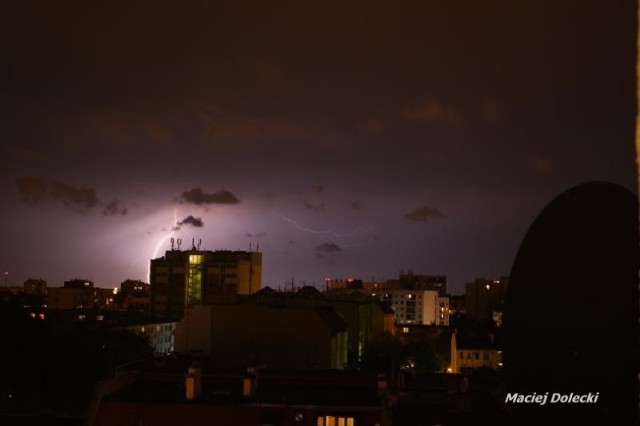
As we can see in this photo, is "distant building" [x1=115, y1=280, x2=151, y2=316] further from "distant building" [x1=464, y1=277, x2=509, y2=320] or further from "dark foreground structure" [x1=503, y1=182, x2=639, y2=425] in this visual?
"dark foreground structure" [x1=503, y1=182, x2=639, y2=425]

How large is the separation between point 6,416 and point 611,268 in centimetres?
2326

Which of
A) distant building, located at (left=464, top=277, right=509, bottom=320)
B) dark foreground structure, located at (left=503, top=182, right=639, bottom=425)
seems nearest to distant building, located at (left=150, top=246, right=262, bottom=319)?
distant building, located at (left=464, top=277, right=509, bottom=320)

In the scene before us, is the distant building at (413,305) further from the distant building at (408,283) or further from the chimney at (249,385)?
the chimney at (249,385)

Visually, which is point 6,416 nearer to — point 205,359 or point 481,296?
point 205,359

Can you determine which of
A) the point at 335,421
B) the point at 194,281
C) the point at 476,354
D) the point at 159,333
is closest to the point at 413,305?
the point at 194,281

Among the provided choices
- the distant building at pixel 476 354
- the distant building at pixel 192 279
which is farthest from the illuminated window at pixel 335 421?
the distant building at pixel 192 279

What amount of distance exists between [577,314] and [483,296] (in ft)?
398

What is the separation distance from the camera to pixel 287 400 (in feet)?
70.0

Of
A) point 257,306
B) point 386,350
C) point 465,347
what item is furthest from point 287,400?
point 465,347

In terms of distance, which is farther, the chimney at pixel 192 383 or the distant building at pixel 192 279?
the distant building at pixel 192 279

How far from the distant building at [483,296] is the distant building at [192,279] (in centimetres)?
3873

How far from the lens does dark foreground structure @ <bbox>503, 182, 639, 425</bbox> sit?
7824 mm

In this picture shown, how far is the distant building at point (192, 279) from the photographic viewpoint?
357 feet

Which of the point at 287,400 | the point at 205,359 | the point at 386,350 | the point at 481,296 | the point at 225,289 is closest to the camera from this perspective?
the point at 287,400
